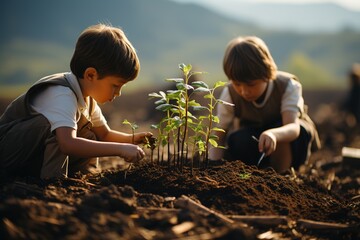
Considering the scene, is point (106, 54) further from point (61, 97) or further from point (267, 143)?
point (267, 143)

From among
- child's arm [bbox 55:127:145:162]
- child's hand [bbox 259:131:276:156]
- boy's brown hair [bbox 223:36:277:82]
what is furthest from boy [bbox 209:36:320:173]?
child's arm [bbox 55:127:145:162]

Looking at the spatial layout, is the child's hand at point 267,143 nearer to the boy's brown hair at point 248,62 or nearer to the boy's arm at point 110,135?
the boy's brown hair at point 248,62

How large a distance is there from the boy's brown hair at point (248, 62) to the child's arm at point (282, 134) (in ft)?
1.41

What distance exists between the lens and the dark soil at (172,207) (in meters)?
2.18

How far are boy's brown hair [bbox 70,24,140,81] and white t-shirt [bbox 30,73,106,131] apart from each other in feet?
0.60

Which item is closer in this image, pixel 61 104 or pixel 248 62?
pixel 61 104

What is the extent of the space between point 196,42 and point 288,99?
2976 centimetres

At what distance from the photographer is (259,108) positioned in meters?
4.84

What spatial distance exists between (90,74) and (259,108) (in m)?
1.99

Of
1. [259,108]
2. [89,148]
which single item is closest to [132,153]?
[89,148]

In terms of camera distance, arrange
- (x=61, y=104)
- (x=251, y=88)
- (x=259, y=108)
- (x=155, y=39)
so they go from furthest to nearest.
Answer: (x=155, y=39)
(x=259, y=108)
(x=251, y=88)
(x=61, y=104)

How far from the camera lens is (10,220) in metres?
2.24

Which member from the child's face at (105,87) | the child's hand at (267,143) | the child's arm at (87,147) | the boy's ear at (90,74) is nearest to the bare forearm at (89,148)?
the child's arm at (87,147)

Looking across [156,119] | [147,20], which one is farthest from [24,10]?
[156,119]
